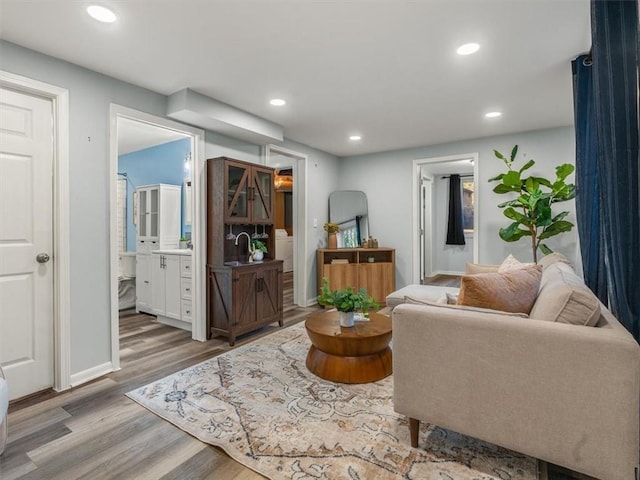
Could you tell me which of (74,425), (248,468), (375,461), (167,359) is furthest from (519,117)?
(74,425)

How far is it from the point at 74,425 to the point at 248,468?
1.20 m

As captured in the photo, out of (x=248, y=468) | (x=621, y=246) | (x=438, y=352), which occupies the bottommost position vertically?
(x=248, y=468)

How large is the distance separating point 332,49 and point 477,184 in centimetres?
321

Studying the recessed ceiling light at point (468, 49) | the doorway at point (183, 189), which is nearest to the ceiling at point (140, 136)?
the doorway at point (183, 189)

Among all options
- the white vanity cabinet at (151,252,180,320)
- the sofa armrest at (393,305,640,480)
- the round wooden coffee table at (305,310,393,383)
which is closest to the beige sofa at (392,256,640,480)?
the sofa armrest at (393,305,640,480)

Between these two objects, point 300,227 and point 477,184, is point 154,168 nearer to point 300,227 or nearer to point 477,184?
point 300,227

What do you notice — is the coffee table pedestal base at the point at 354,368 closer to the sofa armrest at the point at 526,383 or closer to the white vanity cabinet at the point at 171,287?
the sofa armrest at the point at 526,383

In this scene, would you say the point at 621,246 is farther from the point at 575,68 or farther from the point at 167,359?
the point at 167,359

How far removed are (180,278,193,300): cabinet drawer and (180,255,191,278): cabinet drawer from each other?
0.19 feet

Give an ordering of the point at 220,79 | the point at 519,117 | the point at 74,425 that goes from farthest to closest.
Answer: the point at 519,117, the point at 220,79, the point at 74,425

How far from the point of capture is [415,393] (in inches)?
67.7

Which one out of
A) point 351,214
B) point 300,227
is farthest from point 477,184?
point 300,227

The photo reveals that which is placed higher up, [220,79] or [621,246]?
[220,79]

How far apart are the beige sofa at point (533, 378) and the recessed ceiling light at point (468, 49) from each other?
1.73 metres
